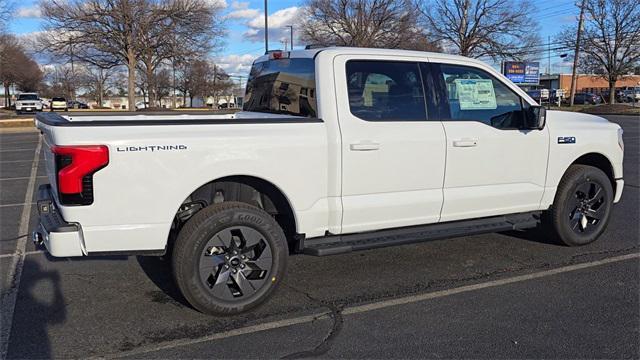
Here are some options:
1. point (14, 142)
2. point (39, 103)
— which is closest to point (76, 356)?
point (14, 142)

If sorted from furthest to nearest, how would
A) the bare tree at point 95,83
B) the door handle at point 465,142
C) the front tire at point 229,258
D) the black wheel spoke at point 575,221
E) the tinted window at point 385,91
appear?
the bare tree at point 95,83
the black wheel spoke at point 575,221
the door handle at point 465,142
the tinted window at point 385,91
the front tire at point 229,258

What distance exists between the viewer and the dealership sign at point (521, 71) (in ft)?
157

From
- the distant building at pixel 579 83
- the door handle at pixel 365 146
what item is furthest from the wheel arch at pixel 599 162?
the distant building at pixel 579 83

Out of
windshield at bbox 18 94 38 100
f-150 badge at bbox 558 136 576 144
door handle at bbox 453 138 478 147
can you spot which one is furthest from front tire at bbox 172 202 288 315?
windshield at bbox 18 94 38 100

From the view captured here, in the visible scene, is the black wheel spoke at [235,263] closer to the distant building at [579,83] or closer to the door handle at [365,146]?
the door handle at [365,146]

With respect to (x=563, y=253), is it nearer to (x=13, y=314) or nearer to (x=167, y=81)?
(x=13, y=314)

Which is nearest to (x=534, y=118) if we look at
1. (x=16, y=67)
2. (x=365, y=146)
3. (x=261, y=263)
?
(x=365, y=146)

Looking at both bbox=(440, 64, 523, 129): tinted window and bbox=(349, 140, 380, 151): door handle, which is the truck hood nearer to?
bbox=(440, 64, 523, 129): tinted window

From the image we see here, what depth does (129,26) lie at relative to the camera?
31062 mm

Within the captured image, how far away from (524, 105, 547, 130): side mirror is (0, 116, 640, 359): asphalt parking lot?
1.30 metres

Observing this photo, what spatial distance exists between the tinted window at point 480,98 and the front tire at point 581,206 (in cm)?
100

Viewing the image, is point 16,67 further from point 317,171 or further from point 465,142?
point 465,142

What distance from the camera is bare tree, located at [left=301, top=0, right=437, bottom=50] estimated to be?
4125 centimetres

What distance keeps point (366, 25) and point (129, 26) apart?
18.2m
